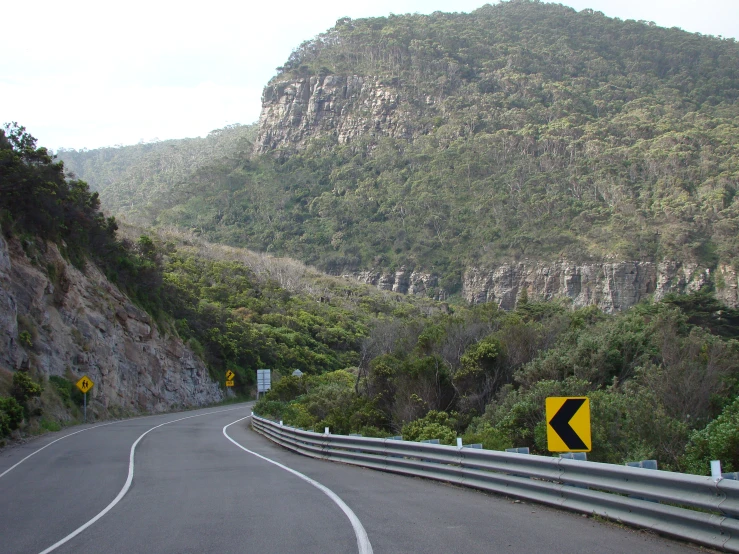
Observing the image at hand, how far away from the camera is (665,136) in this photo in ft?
349

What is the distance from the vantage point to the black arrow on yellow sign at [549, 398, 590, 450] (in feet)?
28.7

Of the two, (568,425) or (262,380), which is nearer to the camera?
(568,425)

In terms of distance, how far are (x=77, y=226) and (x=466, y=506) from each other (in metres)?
35.9

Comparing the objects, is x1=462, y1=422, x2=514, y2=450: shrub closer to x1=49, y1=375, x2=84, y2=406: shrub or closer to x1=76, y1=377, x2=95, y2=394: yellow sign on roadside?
x1=76, y1=377, x2=95, y2=394: yellow sign on roadside

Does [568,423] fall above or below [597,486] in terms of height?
above

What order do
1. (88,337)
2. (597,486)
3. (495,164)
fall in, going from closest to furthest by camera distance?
(597,486), (88,337), (495,164)

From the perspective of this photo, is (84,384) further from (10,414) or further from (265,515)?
(265,515)

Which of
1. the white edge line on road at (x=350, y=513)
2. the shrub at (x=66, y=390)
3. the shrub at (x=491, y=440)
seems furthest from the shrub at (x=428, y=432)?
the shrub at (x=66, y=390)

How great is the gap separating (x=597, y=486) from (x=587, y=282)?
278ft

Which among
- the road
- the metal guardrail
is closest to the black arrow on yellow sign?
the metal guardrail

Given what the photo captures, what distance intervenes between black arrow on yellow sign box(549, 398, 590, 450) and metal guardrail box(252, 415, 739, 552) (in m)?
0.37

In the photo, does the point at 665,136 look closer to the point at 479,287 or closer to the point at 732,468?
the point at 479,287

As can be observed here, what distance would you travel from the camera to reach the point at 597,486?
→ 7.88 m

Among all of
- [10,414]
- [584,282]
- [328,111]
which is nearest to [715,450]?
[10,414]
